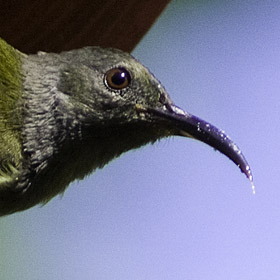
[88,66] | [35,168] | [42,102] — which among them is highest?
[88,66]

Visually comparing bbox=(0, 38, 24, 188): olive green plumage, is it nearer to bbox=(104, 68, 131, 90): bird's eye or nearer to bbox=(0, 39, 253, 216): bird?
bbox=(0, 39, 253, 216): bird

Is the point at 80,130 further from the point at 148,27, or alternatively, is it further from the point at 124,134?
the point at 148,27

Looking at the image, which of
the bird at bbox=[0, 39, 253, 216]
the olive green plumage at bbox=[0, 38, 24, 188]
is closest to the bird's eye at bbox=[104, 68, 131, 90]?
the bird at bbox=[0, 39, 253, 216]

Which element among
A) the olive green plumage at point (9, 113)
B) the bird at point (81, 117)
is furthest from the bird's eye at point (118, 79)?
the olive green plumage at point (9, 113)

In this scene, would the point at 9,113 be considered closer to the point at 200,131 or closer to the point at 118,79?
the point at 118,79

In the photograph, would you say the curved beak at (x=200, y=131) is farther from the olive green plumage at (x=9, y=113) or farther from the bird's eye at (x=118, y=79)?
the olive green plumage at (x=9, y=113)

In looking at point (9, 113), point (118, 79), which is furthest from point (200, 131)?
point (9, 113)

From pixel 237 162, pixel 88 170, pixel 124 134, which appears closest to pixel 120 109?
pixel 124 134
